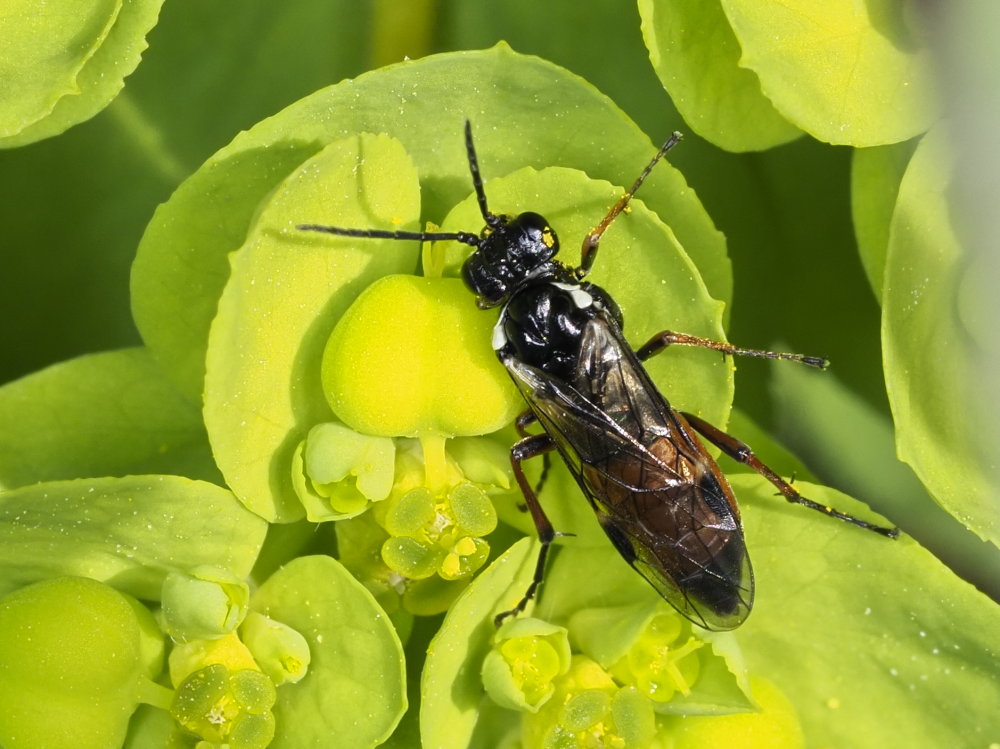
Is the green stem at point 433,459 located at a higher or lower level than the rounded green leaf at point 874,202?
lower

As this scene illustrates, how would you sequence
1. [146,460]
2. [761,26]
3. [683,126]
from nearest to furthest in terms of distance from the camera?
[761,26], [146,460], [683,126]

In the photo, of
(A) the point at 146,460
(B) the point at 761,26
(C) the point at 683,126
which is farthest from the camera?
(C) the point at 683,126

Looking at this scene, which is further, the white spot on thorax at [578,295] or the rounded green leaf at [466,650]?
the white spot on thorax at [578,295]

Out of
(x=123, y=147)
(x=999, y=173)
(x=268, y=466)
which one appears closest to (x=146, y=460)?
(x=268, y=466)

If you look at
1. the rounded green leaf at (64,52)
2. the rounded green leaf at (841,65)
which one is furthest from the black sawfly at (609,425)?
the rounded green leaf at (64,52)

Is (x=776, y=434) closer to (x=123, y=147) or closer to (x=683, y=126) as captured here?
(x=683, y=126)

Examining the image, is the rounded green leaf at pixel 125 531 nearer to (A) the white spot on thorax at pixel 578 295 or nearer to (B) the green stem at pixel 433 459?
(B) the green stem at pixel 433 459
